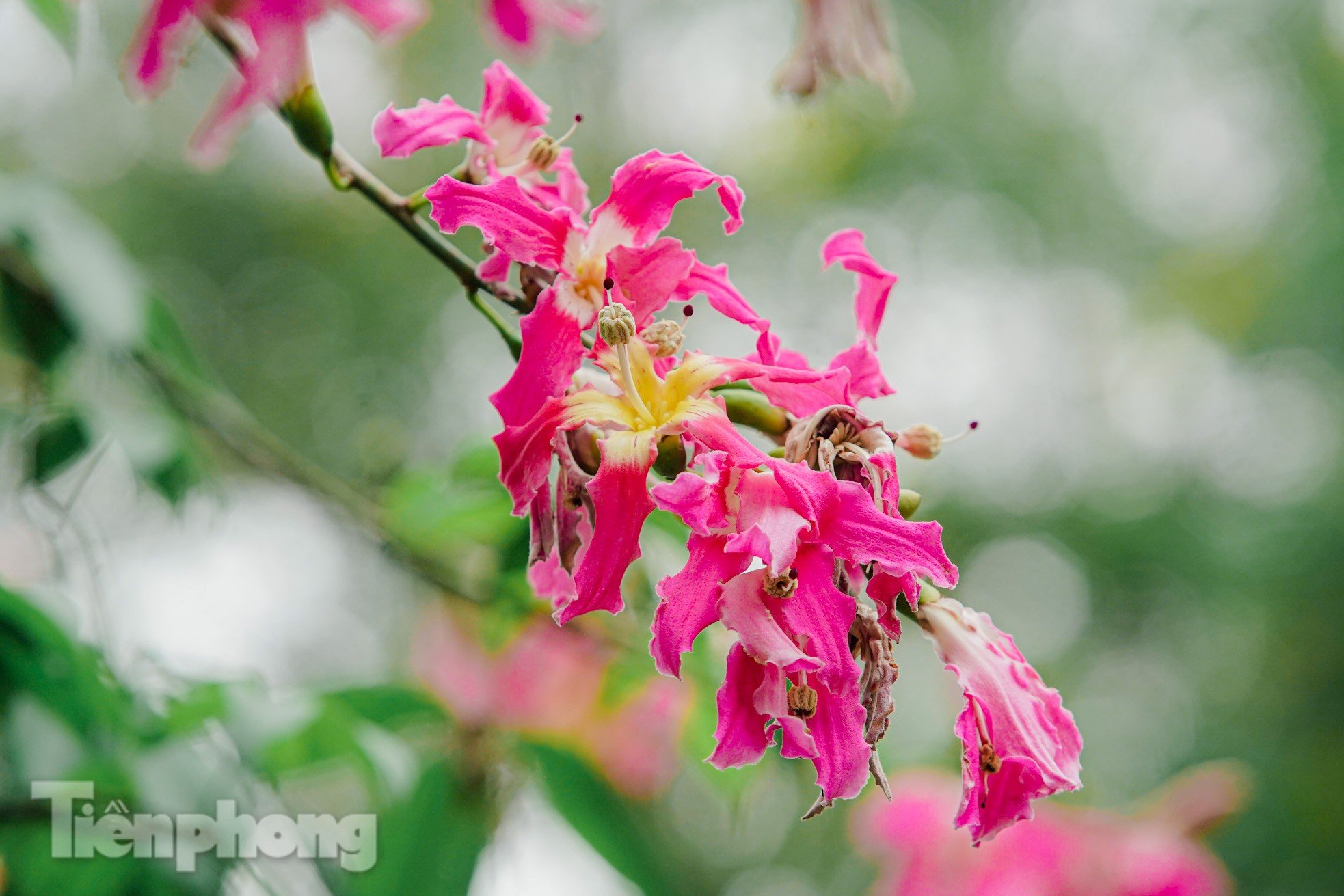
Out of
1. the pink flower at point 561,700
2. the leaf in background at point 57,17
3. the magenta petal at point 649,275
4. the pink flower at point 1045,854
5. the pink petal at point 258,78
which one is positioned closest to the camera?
the pink petal at point 258,78

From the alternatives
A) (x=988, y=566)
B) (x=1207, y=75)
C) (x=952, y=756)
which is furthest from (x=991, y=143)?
(x=952, y=756)

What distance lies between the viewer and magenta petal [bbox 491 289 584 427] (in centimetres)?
49

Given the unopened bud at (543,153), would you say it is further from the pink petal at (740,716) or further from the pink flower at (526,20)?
the pink petal at (740,716)

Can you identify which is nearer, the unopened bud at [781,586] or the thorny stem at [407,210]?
the unopened bud at [781,586]

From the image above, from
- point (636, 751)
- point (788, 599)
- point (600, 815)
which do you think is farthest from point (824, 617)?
point (636, 751)

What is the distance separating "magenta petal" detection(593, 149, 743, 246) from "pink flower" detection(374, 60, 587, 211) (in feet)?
0.20

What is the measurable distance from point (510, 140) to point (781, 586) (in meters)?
0.31

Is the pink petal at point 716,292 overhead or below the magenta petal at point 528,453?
overhead

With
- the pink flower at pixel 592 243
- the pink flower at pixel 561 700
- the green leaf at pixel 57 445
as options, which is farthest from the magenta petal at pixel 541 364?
the pink flower at pixel 561 700

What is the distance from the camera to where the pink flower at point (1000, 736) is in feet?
1.61

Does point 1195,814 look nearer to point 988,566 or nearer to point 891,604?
point 891,604

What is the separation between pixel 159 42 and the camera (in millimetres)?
470

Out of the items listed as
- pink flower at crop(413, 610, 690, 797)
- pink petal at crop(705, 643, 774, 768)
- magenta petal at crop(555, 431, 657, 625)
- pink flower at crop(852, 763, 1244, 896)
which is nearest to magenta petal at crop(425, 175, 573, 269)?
magenta petal at crop(555, 431, 657, 625)

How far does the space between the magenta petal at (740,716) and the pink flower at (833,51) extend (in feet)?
2.06
